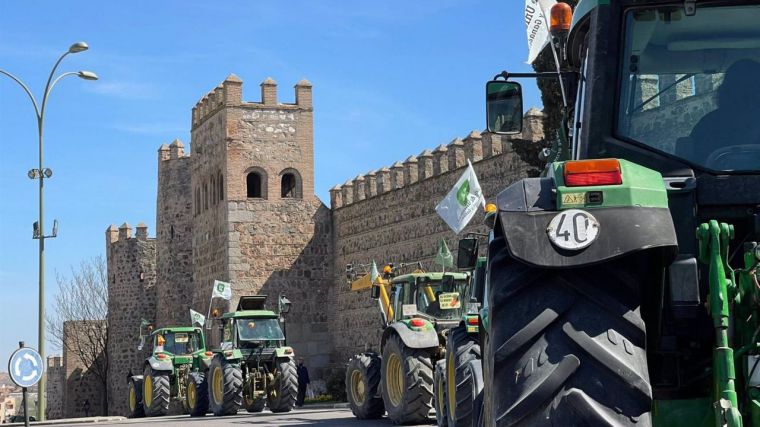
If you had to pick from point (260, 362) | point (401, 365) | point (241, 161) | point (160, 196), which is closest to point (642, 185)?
point (401, 365)

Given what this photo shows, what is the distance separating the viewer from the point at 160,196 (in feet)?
149

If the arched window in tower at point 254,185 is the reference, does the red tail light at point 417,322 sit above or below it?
below

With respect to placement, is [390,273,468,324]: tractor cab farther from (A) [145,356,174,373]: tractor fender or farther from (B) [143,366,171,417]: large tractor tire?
(A) [145,356,174,373]: tractor fender

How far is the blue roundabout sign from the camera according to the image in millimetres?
12766

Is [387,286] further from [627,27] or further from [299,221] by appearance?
[299,221]

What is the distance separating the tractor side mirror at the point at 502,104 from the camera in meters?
5.75

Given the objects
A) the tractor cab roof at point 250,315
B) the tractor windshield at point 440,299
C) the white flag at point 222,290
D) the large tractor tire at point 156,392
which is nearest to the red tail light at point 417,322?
the tractor windshield at point 440,299

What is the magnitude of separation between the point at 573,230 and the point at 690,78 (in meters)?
1.11

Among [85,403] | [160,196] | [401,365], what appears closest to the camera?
[401,365]

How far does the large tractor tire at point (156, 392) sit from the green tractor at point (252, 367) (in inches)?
58.2

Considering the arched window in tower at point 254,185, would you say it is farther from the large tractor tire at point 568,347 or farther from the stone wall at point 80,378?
the large tractor tire at point 568,347

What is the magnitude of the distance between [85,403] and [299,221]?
15258mm

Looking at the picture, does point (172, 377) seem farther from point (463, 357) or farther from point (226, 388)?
point (463, 357)

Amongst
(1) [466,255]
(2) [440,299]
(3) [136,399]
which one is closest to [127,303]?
(3) [136,399]
